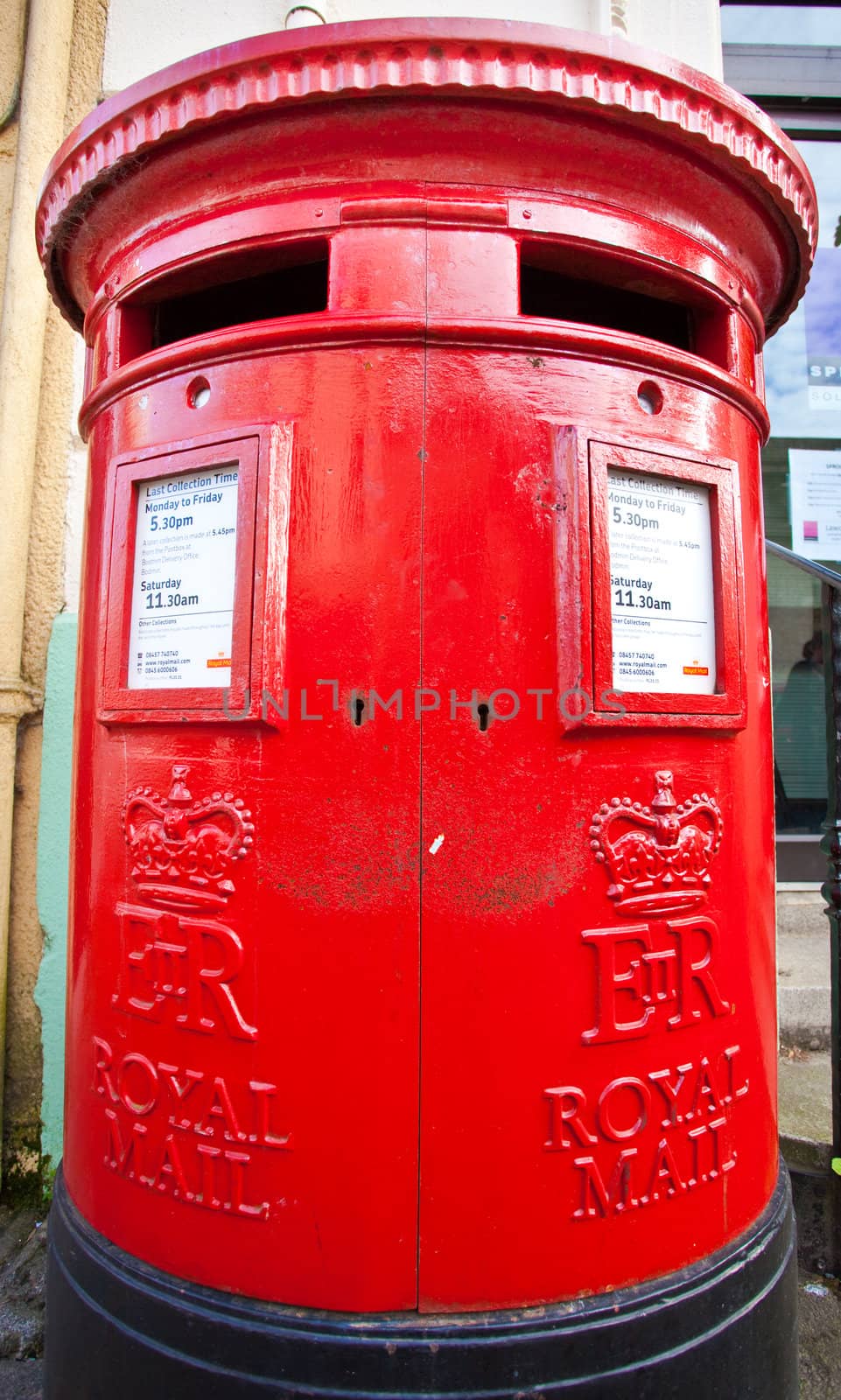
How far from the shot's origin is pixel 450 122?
129 centimetres

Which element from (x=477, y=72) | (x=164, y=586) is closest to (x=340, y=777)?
(x=164, y=586)

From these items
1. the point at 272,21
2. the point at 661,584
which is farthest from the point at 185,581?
the point at 272,21

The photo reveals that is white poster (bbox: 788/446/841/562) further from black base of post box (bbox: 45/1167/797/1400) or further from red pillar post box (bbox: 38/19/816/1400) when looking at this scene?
black base of post box (bbox: 45/1167/797/1400)

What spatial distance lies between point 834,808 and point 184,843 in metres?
1.52

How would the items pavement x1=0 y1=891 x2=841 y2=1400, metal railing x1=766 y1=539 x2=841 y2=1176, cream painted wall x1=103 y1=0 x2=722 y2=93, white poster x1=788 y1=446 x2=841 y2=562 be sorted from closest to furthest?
1. pavement x1=0 y1=891 x2=841 y2=1400
2. metal railing x1=766 y1=539 x2=841 y2=1176
3. cream painted wall x1=103 y1=0 x2=722 y2=93
4. white poster x1=788 y1=446 x2=841 y2=562

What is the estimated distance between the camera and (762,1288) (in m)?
1.40

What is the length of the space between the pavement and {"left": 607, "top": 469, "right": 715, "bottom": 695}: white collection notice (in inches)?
44.9

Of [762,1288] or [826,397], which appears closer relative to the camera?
[762,1288]

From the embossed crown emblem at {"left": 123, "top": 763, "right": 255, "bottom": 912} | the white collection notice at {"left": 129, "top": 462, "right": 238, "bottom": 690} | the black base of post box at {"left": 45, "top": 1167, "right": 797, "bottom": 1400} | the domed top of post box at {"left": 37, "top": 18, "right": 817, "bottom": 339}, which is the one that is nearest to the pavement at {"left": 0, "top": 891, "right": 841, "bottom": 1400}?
the black base of post box at {"left": 45, "top": 1167, "right": 797, "bottom": 1400}

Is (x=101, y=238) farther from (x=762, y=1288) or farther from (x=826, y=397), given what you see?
(x=826, y=397)

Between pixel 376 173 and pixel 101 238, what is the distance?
1.90 feet

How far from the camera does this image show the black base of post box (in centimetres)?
118

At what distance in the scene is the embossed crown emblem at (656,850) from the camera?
4.17 ft

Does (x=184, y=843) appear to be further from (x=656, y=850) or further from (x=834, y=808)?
(x=834, y=808)
